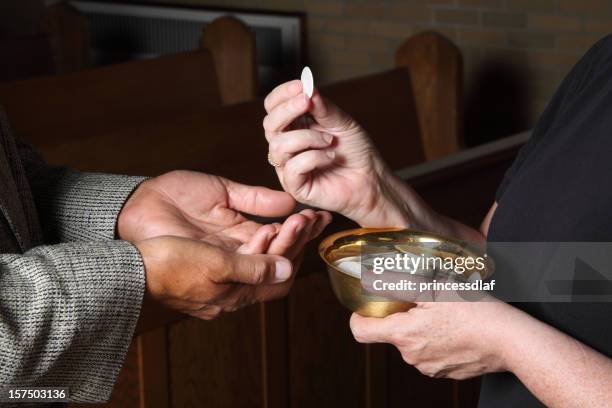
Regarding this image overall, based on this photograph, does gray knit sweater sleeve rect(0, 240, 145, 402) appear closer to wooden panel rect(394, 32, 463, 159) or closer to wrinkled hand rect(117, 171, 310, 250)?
wrinkled hand rect(117, 171, 310, 250)

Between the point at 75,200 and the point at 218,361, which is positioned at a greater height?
the point at 75,200

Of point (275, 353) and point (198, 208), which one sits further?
point (275, 353)

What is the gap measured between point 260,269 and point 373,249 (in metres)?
0.18

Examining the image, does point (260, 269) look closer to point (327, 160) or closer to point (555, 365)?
point (327, 160)

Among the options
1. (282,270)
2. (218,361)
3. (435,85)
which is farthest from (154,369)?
(435,85)

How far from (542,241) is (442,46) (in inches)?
111

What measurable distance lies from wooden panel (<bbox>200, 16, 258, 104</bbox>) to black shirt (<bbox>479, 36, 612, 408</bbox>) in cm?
328

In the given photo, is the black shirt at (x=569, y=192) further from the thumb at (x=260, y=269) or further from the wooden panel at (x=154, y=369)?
the wooden panel at (x=154, y=369)

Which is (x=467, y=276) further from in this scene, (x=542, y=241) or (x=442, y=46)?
(x=442, y=46)

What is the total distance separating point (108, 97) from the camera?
3.67m

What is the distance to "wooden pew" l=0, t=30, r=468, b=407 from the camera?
2082 millimetres

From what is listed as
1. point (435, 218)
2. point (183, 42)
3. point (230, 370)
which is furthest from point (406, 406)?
point (183, 42)

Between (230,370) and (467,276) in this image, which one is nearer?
(467,276)

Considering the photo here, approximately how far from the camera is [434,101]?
416 centimetres
